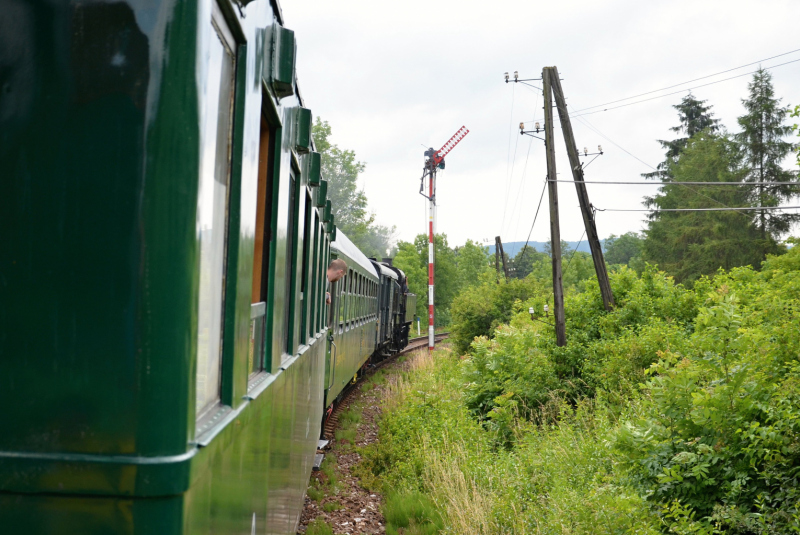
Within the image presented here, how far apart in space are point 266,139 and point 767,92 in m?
40.1

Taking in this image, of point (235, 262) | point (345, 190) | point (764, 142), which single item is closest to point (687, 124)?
point (764, 142)

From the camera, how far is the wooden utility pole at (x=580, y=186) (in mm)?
13844

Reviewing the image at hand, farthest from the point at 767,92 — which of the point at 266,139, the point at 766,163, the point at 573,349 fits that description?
the point at 266,139

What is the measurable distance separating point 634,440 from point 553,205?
8614 mm

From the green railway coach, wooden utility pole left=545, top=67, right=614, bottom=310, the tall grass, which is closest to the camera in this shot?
the green railway coach

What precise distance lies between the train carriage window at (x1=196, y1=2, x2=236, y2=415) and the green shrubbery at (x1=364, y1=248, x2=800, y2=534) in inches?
156

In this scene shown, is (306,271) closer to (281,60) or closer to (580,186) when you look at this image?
(281,60)

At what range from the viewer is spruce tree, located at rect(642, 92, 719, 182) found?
49.6m

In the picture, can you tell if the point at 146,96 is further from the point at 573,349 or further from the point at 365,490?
the point at 573,349

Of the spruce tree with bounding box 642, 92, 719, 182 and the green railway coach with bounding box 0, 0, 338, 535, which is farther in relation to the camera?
the spruce tree with bounding box 642, 92, 719, 182

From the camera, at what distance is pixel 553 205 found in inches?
547

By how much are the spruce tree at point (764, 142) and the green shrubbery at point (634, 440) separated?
27.3 meters

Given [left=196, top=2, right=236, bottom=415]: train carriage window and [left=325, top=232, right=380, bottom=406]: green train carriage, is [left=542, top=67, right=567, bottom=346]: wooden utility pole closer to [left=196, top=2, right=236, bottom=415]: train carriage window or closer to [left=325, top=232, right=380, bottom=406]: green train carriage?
[left=325, top=232, right=380, bottom=406]: green train carriage

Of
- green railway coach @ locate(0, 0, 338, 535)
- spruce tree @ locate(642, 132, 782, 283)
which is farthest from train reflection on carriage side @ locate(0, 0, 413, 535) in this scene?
spruce tree @ locate(642, 132, 782, 283)
